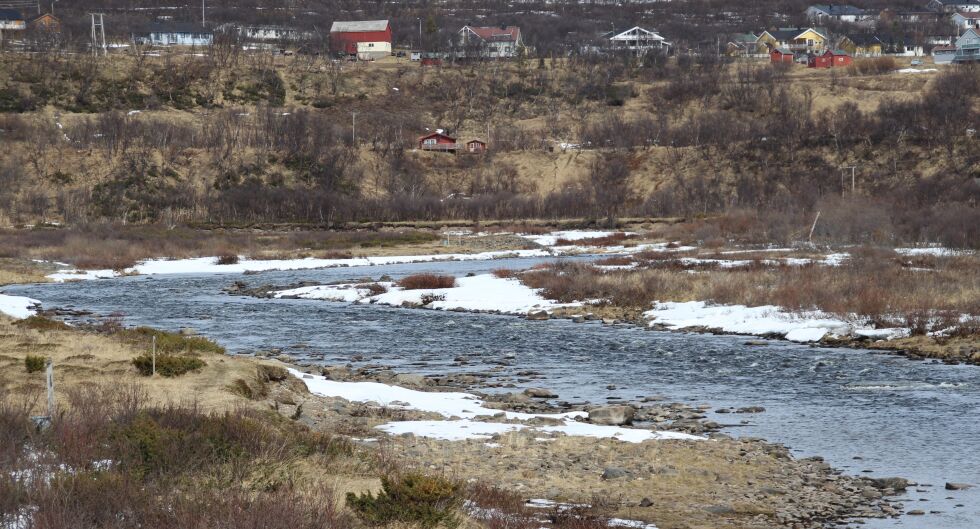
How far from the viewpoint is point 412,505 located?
433 inches

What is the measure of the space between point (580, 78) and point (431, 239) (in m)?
71.9

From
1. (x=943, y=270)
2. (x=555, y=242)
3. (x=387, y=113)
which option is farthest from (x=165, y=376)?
(x=387, y=113)

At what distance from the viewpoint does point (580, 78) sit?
14475cm

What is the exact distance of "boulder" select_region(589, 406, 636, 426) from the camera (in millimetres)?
19969

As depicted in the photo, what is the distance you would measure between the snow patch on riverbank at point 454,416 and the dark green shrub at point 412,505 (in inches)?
262

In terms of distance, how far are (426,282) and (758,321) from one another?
61.3 ft

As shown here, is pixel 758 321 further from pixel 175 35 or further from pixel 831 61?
pixel 175 35

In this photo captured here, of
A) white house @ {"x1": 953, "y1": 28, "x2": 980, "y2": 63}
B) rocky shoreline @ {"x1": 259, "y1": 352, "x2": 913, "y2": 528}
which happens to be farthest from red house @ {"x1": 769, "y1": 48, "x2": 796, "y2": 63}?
rocky shoreline @ {"x1": 259, "y1": 352, "x2": 913, "y2": 528}

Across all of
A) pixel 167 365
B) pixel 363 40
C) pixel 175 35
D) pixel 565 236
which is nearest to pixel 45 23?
pixel 175 35

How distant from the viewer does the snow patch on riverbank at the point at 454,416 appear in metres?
18.6

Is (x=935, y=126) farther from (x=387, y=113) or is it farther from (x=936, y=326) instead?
(x=936, y=326)

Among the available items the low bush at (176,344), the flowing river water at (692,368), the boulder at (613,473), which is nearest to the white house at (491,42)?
the flowing river water at (692,368)

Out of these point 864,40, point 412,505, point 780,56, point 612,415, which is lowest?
point 612,415

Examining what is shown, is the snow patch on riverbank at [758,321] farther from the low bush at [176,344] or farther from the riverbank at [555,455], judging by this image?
the low bush at [176,344]
